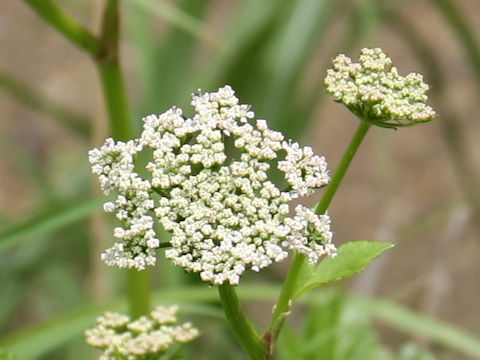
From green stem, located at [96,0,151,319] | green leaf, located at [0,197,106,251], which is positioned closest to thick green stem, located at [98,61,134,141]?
green stem, located at [96,0,151,319]

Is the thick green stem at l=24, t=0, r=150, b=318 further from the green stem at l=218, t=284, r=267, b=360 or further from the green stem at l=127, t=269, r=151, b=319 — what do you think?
the green stem at l=218, t=284, r=267, b=360

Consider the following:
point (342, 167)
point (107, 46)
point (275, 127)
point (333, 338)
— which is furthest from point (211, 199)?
point (275, 127)

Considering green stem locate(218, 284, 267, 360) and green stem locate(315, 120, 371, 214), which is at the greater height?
green stem locate(315, 120, 371, 214)

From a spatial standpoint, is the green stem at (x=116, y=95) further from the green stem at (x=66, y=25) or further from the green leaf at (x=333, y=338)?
the green leaf at (x=333, y=338)

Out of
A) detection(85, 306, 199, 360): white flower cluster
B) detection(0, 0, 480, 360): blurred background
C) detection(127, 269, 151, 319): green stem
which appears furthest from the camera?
detection(0, 0, 480, 360): blurred background

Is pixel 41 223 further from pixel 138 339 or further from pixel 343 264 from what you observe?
pixel 343 264

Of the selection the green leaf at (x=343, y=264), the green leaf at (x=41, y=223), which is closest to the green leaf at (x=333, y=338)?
the green leaf at (x=41, y=223)

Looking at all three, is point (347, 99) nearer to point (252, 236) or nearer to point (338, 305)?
point (252, 236)
